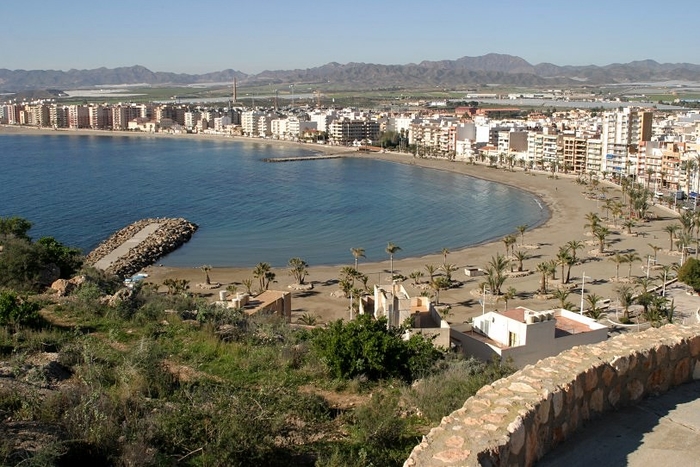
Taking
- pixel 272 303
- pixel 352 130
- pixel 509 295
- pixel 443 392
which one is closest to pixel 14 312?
pixel 443 392

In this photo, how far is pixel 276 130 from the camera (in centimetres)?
9650

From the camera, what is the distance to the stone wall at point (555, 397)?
3.02 metres

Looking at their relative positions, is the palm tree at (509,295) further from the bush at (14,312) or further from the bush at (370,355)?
the bush at (14,312)

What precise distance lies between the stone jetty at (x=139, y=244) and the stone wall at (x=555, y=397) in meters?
21.8

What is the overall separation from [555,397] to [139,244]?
28340mm

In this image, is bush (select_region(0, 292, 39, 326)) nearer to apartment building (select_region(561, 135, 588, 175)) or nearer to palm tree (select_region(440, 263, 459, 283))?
palm tree (select_region(440, 263, 459, 283))

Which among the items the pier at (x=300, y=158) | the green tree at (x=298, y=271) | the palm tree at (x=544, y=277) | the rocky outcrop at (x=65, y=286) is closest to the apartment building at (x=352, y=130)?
the pier at (x=300, y=158)

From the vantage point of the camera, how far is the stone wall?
302 centimetres

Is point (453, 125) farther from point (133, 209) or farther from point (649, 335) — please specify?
point (649, 335)

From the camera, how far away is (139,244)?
1186 inches

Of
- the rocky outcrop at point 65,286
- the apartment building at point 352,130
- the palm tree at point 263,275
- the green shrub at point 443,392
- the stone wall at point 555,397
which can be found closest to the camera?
the stone wall at point 555,397

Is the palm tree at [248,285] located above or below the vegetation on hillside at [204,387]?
below

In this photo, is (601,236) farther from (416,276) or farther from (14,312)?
(14,312)

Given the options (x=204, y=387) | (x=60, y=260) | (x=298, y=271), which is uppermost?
(x=204, y=387)
